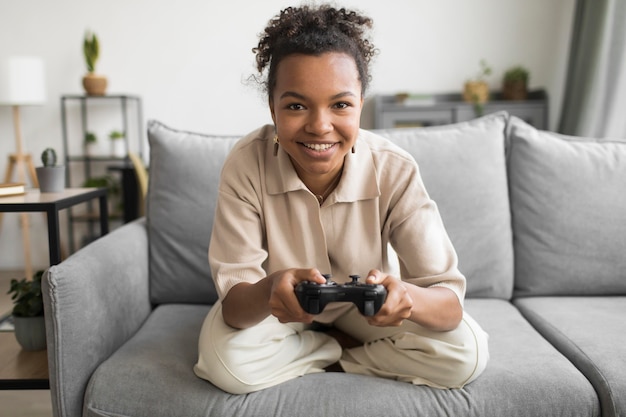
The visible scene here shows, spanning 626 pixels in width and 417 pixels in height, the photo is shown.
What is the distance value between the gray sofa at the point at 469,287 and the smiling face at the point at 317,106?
0.45 metres

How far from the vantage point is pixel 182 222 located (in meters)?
1.55

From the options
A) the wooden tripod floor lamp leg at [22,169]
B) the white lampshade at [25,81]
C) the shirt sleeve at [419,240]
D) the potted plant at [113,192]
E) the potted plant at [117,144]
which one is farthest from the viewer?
the potted plant at [113,192]

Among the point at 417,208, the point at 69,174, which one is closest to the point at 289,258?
the point at 417,208

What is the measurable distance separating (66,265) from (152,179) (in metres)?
0.50

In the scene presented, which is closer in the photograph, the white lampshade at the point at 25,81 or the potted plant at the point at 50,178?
the potted plant at the point at 50,178

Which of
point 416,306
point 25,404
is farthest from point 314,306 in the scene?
point 25,404

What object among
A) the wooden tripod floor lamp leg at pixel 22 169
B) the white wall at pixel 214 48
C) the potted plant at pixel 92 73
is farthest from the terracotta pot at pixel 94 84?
the wooden tripod floor lamp leg at pixel 22 169

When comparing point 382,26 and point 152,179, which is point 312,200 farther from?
point 382,26

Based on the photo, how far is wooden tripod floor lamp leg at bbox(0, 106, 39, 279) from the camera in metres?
3.52

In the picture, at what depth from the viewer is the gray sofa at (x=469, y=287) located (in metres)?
1.07

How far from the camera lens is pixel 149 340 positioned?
1273 mm

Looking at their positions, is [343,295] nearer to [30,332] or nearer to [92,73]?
[30,332]

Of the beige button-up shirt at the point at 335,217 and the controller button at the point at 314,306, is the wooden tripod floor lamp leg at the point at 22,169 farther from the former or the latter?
the controller button at the point at 314,306

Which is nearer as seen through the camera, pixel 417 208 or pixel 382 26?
pixel 417 208
